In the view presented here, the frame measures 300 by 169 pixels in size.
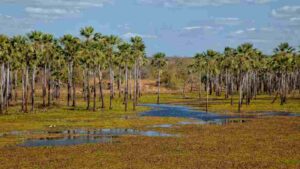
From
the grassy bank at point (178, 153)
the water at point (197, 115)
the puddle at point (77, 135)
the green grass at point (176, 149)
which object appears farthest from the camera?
the water at point (197, 115)

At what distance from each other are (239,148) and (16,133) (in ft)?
118

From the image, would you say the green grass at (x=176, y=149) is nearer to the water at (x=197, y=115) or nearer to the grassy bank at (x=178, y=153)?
the grassy bank at (x=178, y=153)

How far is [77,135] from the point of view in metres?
70.2

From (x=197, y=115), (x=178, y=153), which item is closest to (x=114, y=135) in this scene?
(x=178, y=153)

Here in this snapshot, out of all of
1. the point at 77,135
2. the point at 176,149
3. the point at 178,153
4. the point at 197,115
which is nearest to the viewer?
the point at 178,153

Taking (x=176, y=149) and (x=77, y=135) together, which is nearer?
(x=176, y=149)

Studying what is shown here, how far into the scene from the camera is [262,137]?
64688mm

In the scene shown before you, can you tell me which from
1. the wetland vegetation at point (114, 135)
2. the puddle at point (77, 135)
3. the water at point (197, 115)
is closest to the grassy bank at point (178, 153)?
the wetland vegetation at point (114, 135)

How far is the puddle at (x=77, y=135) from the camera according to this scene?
6212 centimetres

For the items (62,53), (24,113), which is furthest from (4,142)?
(62,53)

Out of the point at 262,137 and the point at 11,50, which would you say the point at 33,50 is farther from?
the point at 262,137

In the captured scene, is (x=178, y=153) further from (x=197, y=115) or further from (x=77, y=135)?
(x=197, y=115)

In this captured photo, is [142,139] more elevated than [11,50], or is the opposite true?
[11,50]

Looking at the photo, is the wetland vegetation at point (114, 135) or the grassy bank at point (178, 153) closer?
the grassy bank at point (178, 153)
